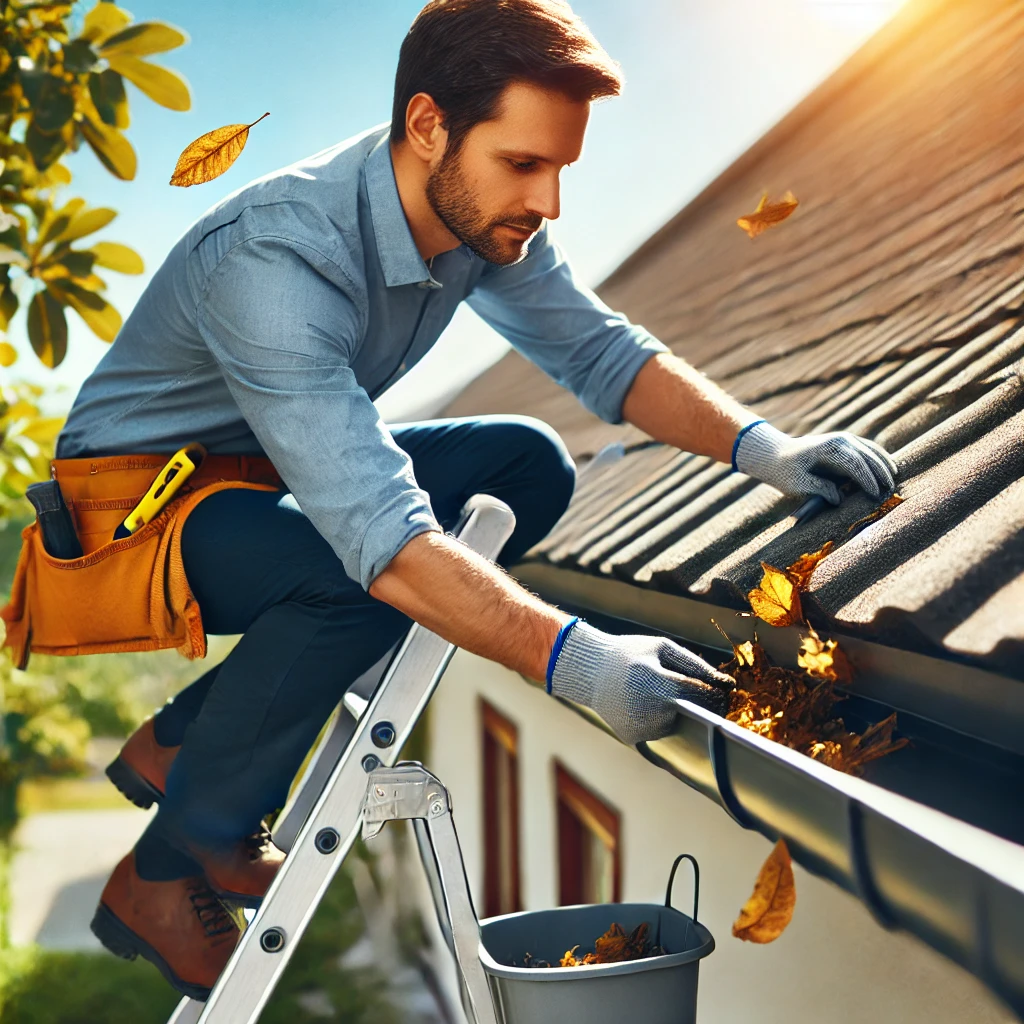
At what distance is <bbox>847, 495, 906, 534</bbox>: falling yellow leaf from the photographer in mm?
1631

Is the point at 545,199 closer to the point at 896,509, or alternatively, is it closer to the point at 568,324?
the point at 568,324

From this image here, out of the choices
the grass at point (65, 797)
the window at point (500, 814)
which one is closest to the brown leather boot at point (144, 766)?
the window at point (500, 814)

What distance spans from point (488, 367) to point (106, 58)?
20.8ft

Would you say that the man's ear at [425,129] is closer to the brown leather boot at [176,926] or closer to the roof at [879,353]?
the roof at [879,353]

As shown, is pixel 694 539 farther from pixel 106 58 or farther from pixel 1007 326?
pixel 106 58

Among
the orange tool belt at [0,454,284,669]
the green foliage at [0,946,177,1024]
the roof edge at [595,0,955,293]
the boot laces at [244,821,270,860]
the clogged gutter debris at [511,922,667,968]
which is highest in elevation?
the roof edge at [595,0,955,293]

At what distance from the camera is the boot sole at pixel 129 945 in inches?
75.4

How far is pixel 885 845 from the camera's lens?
0.99 metres

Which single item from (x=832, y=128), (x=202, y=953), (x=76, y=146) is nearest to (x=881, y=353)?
(x=202, y=953)

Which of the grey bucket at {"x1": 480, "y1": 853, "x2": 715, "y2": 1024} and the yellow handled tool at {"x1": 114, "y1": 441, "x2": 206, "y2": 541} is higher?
the yellow handled tool at {"x1": 114, "y1": 441, "x2": 206, "y2": 541}

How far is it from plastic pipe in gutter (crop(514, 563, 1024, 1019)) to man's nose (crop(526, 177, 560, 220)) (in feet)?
3.20

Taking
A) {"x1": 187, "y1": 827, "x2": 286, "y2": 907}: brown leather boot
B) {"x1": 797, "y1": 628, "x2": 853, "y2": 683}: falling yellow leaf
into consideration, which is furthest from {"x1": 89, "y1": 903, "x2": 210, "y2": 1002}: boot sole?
{"x1": 797, "y1": 628, "x2": 853, "y2": 683}: falling yellow leaf

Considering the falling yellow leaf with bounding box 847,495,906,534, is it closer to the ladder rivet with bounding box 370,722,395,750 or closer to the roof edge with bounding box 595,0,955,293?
the ladder rivet with bounding box 370,722,395,750

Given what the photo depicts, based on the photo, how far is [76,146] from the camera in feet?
9.48
